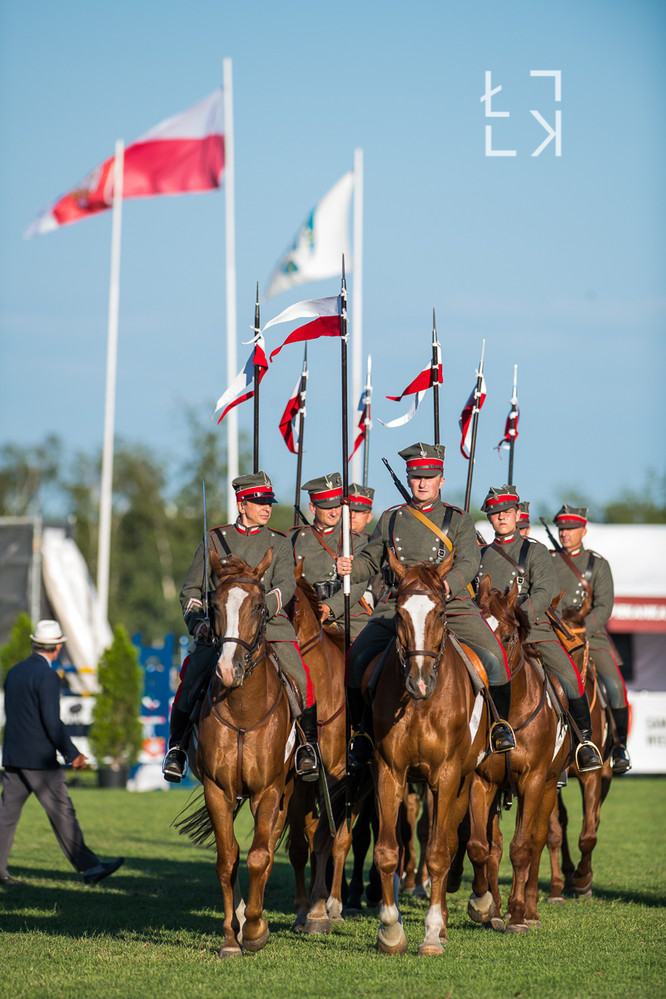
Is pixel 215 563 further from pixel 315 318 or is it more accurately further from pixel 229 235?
pixel 229 235

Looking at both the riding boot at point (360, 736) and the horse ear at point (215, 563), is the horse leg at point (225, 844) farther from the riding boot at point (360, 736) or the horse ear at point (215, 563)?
the horse ear at point (215, 563)

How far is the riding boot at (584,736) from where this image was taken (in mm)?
11102

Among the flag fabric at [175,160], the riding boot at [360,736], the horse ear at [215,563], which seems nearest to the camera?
the horse ear at [215,563]

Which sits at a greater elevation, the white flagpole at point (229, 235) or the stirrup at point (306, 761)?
the white flagpole at point (229, 235)

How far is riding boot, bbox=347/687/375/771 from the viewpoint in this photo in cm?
971

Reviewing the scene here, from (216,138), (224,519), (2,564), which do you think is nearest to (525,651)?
(216,138)

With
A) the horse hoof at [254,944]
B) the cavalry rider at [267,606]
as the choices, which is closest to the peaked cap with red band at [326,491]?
the cavalry rider at [267,606]

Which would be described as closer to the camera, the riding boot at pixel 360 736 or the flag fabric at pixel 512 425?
the riding boot at pixel 360 736

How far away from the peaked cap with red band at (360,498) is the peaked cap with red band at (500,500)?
1.50 m

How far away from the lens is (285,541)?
A: 9508 millimetres

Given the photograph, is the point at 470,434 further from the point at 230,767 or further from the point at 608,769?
the point at 230,767

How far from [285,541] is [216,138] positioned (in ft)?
64.8

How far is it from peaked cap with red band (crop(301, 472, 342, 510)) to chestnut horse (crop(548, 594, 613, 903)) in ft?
8.73

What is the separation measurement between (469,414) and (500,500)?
8.63 ft
